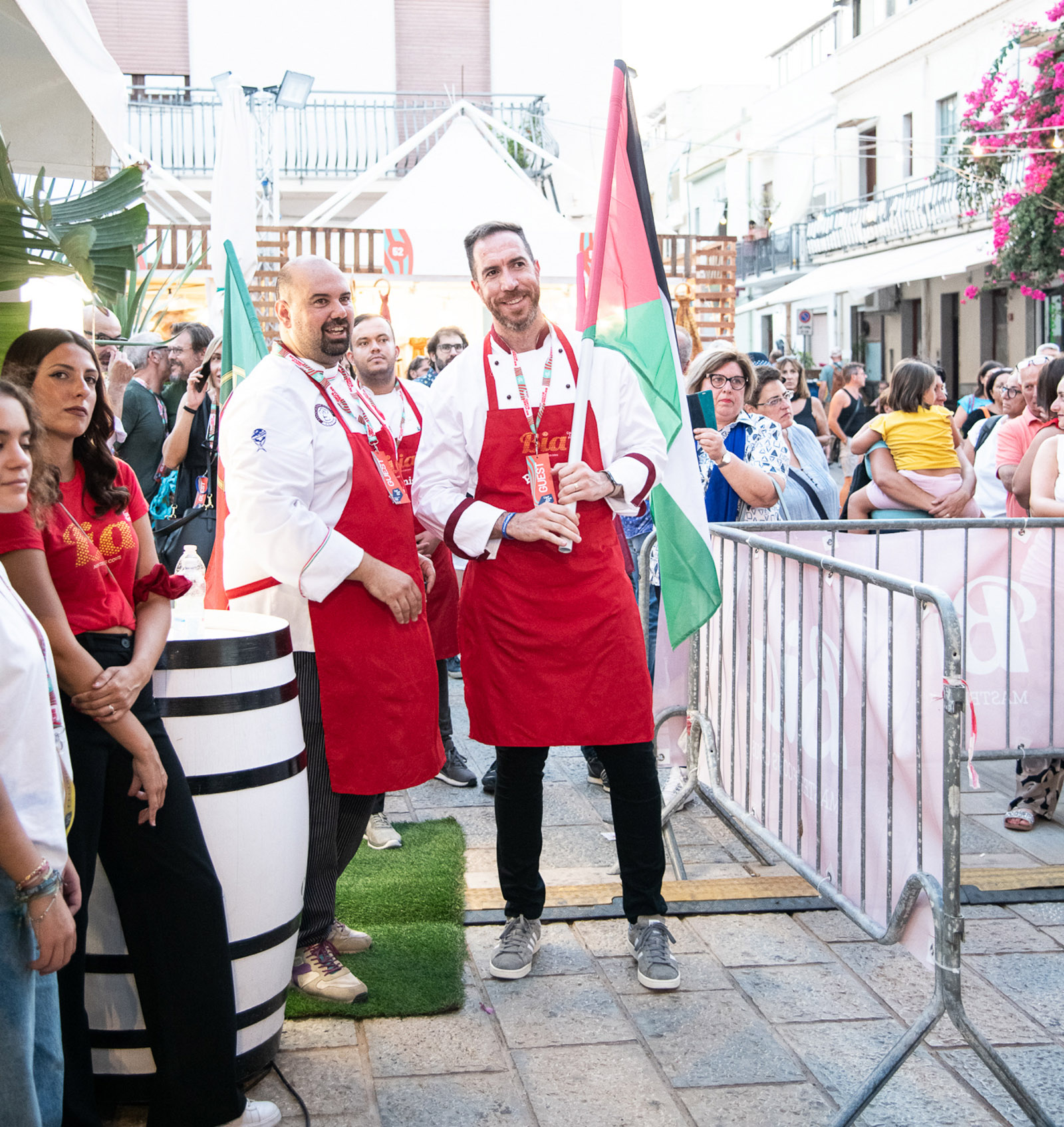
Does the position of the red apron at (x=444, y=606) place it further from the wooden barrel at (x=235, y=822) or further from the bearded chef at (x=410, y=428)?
the wooden barrel at (x=235, y=822)

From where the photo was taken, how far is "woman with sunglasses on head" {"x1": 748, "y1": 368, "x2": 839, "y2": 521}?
5.35 metres

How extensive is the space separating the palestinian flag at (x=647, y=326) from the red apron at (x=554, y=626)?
10.8 inches

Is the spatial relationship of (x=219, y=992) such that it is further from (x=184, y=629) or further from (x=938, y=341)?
(x=938, y=341)

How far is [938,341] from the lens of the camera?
27.8m

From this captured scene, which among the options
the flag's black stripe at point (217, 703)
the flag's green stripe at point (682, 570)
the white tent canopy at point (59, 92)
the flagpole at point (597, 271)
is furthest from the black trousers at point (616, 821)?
the white tent canopy at point (59, 92)

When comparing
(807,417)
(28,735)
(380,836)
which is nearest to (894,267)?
(807,417)

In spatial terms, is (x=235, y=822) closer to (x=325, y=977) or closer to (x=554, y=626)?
(x=325, y=977)

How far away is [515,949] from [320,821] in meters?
0.69

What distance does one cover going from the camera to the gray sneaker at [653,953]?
3539 mm

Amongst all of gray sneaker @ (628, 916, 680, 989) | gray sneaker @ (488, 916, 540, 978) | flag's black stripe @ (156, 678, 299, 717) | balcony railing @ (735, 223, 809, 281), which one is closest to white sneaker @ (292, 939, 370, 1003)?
gray sneaker @ (488, 916, 540, 978)

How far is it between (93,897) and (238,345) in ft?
8.55

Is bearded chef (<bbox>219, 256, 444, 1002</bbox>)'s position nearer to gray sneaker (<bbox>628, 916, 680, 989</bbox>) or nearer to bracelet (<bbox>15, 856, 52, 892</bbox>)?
gray sneaker (<bbox>628, 916, 680, 989</bbox>)

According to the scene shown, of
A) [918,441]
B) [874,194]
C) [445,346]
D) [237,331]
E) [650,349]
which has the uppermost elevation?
[874,194]

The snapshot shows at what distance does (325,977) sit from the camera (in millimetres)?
3473
